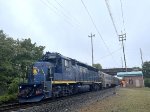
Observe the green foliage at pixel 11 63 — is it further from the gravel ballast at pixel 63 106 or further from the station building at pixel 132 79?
the station building at pixel 132 79

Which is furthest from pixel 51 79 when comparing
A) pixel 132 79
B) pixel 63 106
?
pixel 132 79

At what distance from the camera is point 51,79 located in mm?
22000

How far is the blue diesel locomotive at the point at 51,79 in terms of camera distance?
69.7ft

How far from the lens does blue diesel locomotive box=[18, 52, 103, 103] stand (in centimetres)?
2125

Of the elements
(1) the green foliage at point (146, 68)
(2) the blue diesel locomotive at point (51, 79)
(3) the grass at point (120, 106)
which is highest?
(1) the green foliage at point (146, 68)

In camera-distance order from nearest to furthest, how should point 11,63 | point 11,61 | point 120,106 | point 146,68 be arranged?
point 120,106
point 11,63
point 11,61
point 146,68

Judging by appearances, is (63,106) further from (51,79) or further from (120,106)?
(51,79)

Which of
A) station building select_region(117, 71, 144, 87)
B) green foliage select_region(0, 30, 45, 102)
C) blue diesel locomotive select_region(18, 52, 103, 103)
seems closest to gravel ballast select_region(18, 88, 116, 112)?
blue diesel locomotive select_region(18, 52, 103, 103)

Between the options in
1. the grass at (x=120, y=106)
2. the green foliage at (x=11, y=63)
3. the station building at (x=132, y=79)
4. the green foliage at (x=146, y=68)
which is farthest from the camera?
the green foliage at (x=146, y=68)

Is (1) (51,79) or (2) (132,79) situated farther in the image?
(2) (132,79)

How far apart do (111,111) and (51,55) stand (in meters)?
11.2

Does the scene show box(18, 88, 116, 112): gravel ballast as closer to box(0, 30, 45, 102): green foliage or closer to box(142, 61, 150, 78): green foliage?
box(0, 30, 45, 102): green foliage

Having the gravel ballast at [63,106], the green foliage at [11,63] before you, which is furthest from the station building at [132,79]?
the gravel ballast at [63,106]

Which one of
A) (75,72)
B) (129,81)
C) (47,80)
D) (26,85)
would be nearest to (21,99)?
(26,85)
